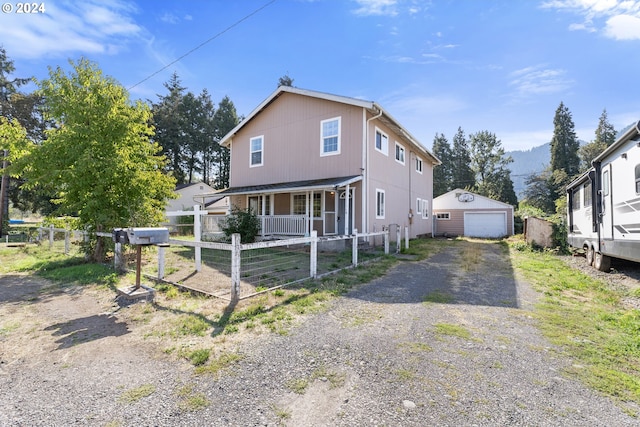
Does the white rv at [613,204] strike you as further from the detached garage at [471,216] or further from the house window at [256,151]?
the house window at [256,151]

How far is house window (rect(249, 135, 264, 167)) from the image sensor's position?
1639cm

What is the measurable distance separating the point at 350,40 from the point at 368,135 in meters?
3.67

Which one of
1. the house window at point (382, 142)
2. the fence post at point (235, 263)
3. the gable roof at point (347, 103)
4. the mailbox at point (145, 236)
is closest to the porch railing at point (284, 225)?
the house window at point (382, 142)

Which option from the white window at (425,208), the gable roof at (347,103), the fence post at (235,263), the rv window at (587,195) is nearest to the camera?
the fence post at (235,263)

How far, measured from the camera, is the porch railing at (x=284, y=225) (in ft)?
44.2

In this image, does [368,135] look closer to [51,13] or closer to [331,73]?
[331,73]

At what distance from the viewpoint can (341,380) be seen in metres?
2.95

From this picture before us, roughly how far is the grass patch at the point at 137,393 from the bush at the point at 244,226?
11279 millimetres

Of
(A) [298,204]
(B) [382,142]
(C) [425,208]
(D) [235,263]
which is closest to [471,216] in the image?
(C) [425,208]

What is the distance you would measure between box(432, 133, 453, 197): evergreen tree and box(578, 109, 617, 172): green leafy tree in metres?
16.2

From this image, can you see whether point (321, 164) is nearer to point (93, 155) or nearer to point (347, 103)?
point (347, 103)

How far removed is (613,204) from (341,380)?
28.3 ft

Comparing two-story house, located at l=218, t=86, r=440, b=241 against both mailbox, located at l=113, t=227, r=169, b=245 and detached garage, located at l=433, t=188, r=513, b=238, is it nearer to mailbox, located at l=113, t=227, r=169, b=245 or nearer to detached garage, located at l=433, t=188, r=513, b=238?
mailbox, located at l=113, t=227, r=169, b=245

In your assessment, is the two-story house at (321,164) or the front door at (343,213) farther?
the front door at (343,213)
